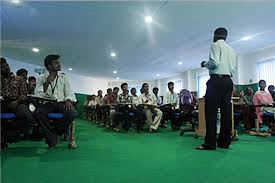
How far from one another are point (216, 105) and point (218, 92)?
170 millimetres

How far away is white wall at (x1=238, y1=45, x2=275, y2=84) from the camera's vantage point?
34.6 ft

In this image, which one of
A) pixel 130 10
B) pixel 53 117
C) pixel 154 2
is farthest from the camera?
pixel 130 10

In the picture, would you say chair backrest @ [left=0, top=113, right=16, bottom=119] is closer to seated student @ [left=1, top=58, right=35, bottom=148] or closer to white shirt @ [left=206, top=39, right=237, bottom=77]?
seated student @ [left=1, top=58, right=35, bottom=148]

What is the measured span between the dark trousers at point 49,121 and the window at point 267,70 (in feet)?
28.6

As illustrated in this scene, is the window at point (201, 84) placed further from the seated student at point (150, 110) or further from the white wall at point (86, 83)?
the seated student at point (150, 110)

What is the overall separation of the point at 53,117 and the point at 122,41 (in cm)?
603

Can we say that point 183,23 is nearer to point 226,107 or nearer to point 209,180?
point 226,107

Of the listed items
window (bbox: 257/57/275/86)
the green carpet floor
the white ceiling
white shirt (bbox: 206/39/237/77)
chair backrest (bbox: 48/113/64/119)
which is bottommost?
the green carpet floor

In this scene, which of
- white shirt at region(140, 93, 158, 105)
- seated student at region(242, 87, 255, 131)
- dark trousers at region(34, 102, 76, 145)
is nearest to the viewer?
dark trousers at region(34, 102, 76, 145)

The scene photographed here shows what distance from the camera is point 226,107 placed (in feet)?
11.2

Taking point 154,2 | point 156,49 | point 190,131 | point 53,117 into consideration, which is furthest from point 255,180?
point 156,49

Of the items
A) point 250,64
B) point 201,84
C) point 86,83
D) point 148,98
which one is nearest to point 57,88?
point 148,98


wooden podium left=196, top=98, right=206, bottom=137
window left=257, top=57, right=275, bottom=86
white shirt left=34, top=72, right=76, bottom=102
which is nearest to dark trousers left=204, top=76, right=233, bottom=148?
wooden podium left=196, top=98, right=206, bottom=137

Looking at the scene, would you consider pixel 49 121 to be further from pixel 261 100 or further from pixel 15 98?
pixel 261 100
